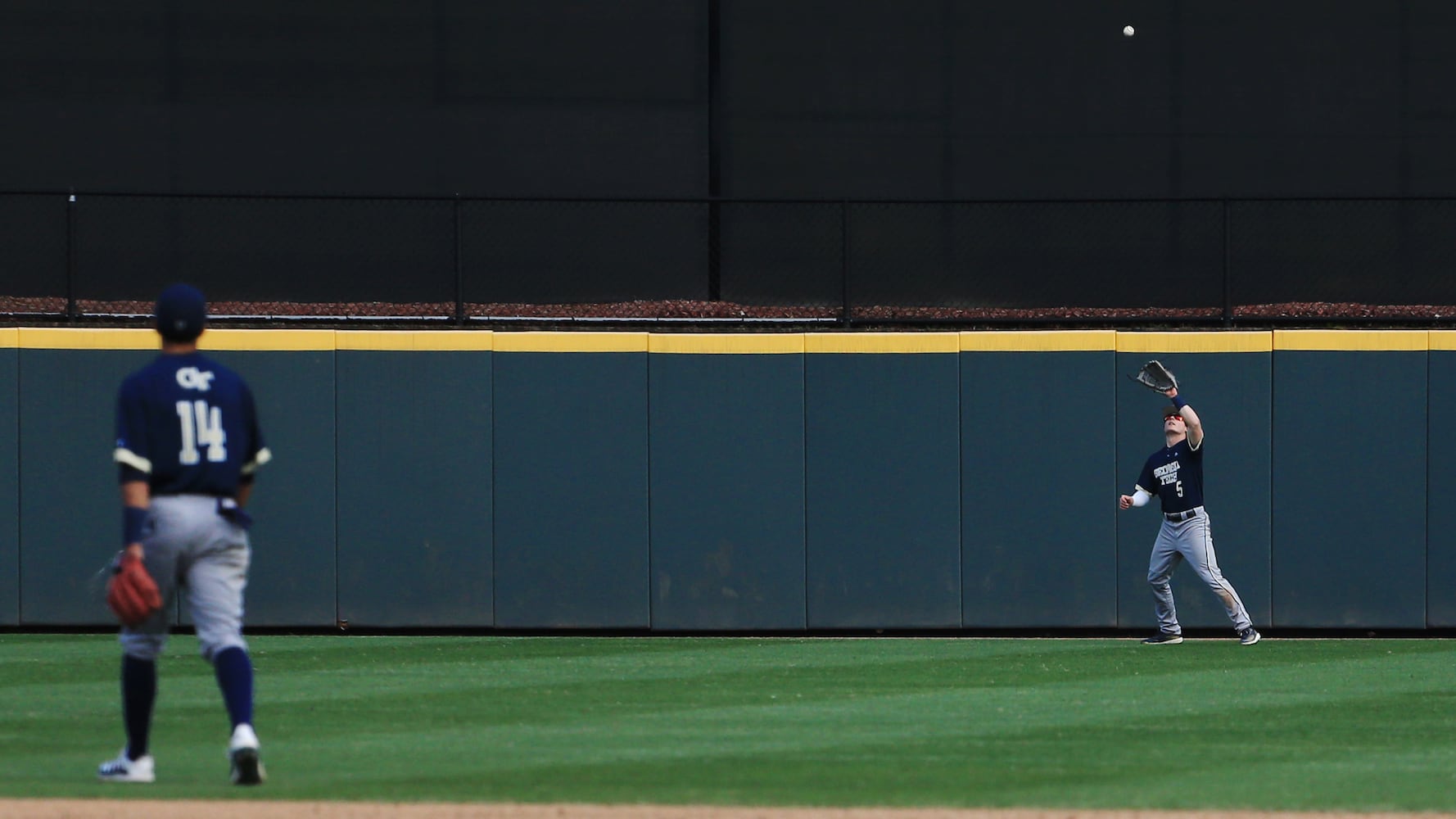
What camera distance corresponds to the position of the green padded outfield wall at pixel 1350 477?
49.0 feet

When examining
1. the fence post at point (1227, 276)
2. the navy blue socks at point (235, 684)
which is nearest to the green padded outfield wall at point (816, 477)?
the fence post at point (1227, 276)

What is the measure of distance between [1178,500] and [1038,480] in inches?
64.1

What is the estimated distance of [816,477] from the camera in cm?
1504

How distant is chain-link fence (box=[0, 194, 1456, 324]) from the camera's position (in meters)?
17.1

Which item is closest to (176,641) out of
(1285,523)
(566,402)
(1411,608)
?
(566,402)

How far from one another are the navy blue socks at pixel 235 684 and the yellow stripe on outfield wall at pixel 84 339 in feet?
28.5

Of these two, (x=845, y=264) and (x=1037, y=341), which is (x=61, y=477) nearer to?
(x=845, y=264)

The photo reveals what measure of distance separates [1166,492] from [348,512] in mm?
6548

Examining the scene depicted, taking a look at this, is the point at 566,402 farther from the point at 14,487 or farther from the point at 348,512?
the point at 14,487

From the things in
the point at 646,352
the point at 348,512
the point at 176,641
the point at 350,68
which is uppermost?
the point at 350,68

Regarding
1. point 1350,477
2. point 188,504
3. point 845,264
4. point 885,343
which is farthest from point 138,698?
point 1350,477

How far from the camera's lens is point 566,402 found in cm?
1492

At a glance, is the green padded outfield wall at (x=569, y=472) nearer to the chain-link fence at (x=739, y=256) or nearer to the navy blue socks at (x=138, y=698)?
the chain-link fence at (x=739, y=256)

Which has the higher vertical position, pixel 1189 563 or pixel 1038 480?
pixel 1038 480
